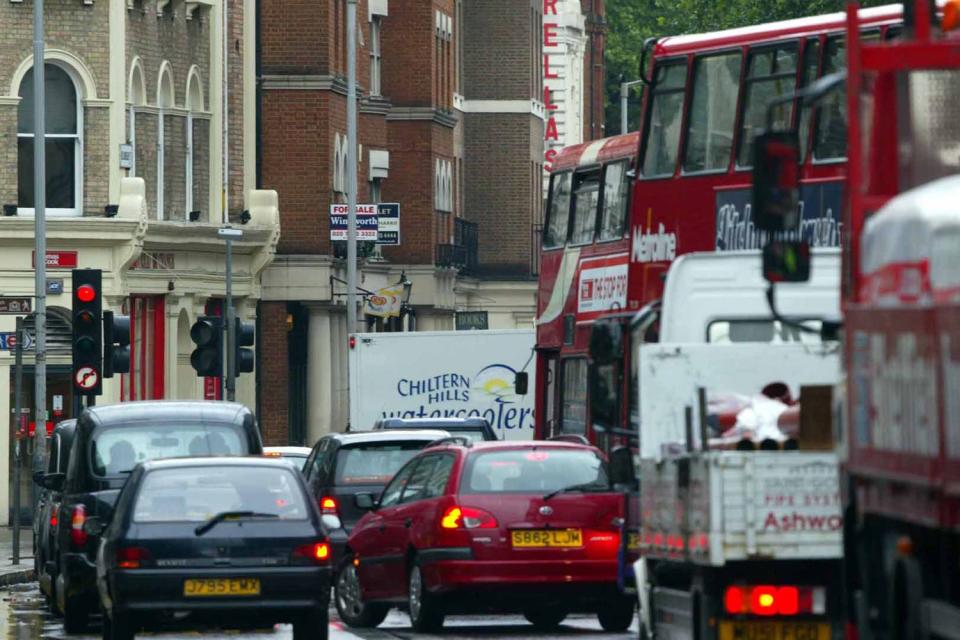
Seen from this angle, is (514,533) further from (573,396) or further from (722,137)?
(573,396)

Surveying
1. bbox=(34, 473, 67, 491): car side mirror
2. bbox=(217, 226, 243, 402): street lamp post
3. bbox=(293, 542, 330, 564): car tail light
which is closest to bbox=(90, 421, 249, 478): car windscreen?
bbox=(34, 473, 67, 491): car side mirror

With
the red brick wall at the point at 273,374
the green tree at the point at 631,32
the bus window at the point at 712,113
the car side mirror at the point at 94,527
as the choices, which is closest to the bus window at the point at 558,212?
the bus window at the point at 712,113

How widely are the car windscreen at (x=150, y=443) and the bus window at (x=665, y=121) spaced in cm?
424

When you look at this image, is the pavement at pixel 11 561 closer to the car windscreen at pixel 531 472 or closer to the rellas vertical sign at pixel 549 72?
the car windscreen at pixel 531 472

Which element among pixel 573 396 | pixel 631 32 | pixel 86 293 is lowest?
pixel 573 396

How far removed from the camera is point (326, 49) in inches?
2180

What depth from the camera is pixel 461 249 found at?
69.3 meters

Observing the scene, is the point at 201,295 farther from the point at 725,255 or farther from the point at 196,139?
the point at 725,255

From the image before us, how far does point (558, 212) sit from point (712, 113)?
7.62 m

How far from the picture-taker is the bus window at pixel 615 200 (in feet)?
91.5

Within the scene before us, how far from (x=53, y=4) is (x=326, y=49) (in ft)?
41.2

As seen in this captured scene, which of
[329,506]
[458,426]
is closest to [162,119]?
[458,426]

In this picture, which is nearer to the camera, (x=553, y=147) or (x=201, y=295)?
(x=201, y=295)

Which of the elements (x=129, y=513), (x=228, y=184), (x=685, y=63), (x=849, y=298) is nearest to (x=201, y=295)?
(x=228, y=184)
